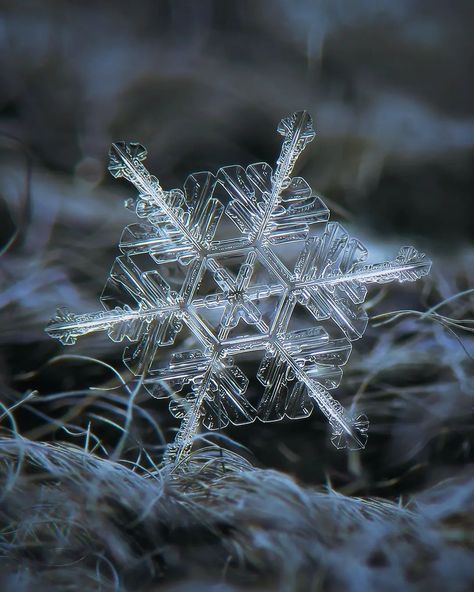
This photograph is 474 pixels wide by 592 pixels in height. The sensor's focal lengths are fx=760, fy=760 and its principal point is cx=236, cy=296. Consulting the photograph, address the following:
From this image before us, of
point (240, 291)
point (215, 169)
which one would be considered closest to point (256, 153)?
point (215, 169)

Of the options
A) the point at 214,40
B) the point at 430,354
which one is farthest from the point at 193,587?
the point at 214,40

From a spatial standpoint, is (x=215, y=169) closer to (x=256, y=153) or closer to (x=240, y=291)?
(x=256, y=153)

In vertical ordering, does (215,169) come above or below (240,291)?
above

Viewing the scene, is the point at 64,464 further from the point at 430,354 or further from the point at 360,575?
the point at 430,354

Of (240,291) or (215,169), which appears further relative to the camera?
(215,169)
